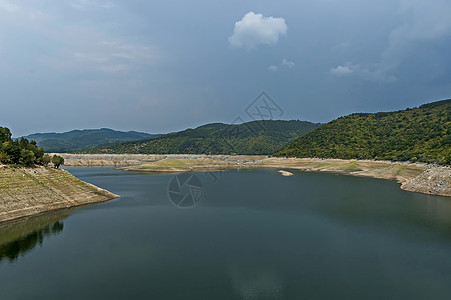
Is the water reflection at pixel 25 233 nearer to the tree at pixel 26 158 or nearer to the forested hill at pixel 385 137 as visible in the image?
the tree at pixel 26 158

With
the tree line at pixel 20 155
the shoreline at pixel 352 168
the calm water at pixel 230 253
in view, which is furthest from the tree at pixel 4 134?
the shoreline at pixel 352 168

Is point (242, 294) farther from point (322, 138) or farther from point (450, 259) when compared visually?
point (322, 138)

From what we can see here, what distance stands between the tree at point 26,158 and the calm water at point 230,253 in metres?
13.2

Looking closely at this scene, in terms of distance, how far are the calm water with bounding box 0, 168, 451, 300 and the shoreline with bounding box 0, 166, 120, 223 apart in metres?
2.53

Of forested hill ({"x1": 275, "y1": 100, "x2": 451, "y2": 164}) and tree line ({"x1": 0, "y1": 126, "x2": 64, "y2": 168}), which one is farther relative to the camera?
forested hill ({"x1": 275, "y1": 100, "x2": 451, "y2": 164})

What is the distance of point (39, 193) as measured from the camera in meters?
39.8

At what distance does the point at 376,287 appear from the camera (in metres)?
18.6

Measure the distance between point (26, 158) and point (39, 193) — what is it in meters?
9.02

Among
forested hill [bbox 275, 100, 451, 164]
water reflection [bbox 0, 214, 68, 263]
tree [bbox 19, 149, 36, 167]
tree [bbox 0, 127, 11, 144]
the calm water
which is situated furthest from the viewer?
forested hill [bbox 275, 100, 451, 164]

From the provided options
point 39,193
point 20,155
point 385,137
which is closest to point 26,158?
point 20,155

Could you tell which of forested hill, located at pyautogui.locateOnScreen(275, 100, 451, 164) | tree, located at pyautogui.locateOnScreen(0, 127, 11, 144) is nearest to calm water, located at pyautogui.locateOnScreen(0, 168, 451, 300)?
tree, located at pyautogui.locateOnScreen(0, 127, 11, 144)

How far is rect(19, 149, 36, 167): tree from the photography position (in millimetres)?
44484

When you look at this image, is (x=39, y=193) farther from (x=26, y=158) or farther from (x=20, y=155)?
(x=20, y=155)

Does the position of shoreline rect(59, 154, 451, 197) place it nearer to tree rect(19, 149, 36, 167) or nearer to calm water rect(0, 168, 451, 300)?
calm water rect(0, 168, 451, 300)
